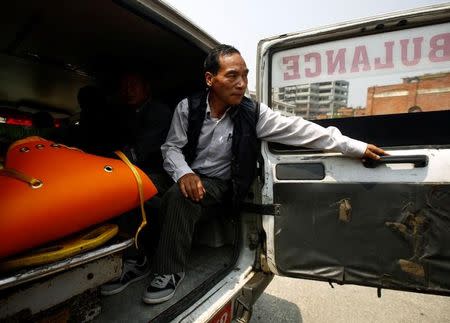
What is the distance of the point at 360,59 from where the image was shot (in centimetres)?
166

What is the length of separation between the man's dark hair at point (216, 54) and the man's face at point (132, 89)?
740 millimetres

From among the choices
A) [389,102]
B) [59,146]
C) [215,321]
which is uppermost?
[389,102]

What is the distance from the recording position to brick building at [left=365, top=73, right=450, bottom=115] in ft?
5.01

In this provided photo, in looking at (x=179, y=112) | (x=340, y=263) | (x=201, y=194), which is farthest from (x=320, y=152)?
(x=179, y=112)

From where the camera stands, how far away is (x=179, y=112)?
2.13 m

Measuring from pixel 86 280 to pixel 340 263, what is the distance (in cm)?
140

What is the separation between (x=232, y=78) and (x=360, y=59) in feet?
→ 2.70

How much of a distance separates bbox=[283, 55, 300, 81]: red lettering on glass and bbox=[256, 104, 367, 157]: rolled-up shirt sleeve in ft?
0.82

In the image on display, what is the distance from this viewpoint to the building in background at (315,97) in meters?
1.74

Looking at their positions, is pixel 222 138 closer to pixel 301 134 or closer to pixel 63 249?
pixel 301 134

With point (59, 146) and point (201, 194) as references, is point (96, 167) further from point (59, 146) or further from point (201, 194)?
point (201, 194)

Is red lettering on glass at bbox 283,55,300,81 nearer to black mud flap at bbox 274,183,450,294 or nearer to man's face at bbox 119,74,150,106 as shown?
black mud flap at bbox 274,183,450,294

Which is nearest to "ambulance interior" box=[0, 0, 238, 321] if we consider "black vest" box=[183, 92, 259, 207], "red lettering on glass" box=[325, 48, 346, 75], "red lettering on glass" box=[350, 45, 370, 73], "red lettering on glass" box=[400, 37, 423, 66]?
"black vest" box=[183, 92, 259, 207]

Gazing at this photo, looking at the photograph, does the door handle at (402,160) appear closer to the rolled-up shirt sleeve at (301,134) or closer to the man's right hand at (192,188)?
the rolled-up shirt sleeve at (301,134)
